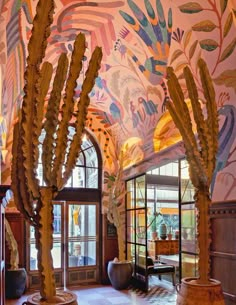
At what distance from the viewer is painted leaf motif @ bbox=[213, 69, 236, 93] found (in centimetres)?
377

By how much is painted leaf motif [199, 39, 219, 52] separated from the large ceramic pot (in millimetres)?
4410

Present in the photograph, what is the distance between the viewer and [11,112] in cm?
548

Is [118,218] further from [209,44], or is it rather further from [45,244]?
[45,244]

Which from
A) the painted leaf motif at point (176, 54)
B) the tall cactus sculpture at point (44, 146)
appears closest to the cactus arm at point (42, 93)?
the tall cactus sculpture at point (44, 146)

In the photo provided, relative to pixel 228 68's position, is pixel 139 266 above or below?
below

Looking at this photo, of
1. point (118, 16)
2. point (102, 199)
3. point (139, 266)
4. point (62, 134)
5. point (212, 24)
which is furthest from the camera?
point (102, 199)

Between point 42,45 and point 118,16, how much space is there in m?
3.00

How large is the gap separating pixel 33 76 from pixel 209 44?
2800 millimetres

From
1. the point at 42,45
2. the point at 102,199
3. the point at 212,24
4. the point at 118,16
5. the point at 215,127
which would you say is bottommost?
the point at 102,199

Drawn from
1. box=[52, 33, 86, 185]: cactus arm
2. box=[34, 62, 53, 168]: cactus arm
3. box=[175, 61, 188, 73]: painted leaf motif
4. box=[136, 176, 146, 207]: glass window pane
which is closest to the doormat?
box=[136, 176, 146, 207]: glass window pane

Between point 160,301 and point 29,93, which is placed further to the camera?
point 160,301

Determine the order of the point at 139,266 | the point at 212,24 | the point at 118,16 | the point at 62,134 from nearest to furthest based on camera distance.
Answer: the point at 62,134
the point at 212,24
the point at 118,16
the point at 139,266

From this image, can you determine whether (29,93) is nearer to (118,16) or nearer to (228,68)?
(228,68)

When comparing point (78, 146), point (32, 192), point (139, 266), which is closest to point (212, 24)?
point (78, 146)
